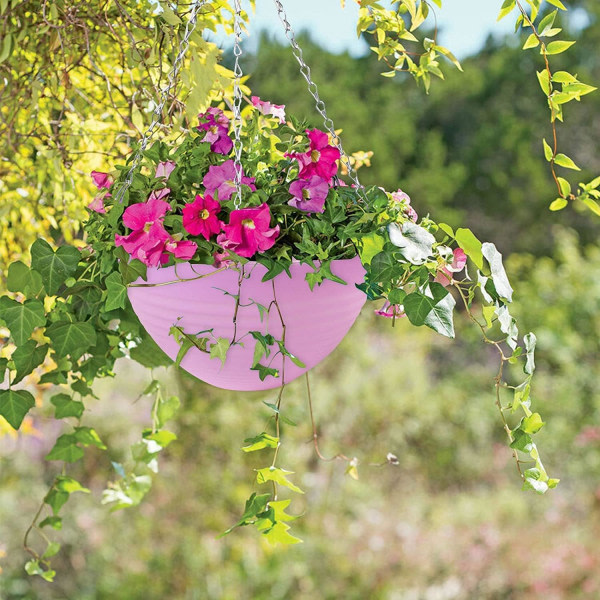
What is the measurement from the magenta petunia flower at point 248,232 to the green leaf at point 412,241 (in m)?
0.10

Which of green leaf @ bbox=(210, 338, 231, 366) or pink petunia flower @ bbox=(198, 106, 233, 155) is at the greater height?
pink petunia flower @ bbox=(198, 106, 233, 155)

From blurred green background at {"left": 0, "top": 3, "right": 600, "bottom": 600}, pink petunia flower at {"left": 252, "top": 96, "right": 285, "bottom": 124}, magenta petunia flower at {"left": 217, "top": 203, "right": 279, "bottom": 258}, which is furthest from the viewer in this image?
blurred green background at {"left": 0, "top": 3, "right": 600, "bottom": 600}

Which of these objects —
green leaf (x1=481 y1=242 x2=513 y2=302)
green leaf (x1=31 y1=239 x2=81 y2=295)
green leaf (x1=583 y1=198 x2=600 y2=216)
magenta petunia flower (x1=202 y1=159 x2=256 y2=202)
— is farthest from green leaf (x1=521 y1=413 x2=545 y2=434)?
green leaf (x1=31 y1=239 x2=81 y2=295)

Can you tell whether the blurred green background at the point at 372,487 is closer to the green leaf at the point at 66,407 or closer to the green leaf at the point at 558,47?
the green leaf at the point at 66,407

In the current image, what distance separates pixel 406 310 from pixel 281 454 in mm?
2321

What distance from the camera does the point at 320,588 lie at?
2.42 metres

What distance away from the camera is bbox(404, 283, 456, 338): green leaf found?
623mm

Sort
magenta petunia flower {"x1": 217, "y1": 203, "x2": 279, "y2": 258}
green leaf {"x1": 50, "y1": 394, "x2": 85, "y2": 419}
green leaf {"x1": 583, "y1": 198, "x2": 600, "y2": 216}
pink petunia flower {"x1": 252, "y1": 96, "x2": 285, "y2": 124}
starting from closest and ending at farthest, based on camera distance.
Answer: magenta petunia flower {"x1": 217, "y1": 203, "x2": 279, "y2": 258}
green leaf {"x1": 583, "y1": 198, "x2": 600, "y2": 216}
pink petunia flower {"x1": 252, "y1": 96, "x2": 285, "y2": 124}
green leaf {"x1": 50, "y1": 394, "x2": 85, "y2": 419}

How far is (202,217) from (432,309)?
0.21 meters

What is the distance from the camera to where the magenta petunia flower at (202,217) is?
63 centimetres

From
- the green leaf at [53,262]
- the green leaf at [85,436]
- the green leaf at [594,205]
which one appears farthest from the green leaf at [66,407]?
the green leaf at [594,205]

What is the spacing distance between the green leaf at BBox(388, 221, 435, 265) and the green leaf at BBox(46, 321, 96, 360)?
0.32 m

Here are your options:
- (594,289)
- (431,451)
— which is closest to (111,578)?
(431,451)

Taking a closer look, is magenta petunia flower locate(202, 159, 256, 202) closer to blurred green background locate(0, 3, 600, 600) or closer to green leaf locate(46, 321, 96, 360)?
green leaf locate(46, 321, 96, 360)
